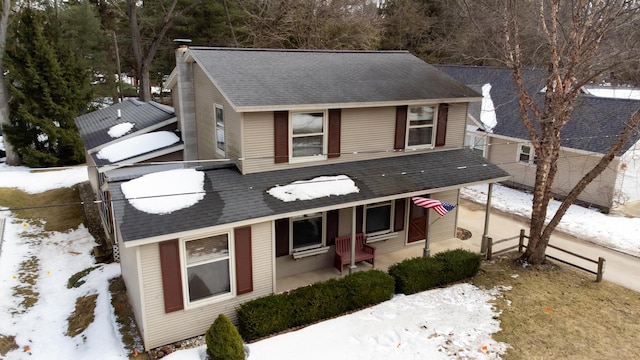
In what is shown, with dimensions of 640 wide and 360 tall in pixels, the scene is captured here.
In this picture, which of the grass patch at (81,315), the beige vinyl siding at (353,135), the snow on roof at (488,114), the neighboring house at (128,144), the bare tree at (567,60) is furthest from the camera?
the snow on roof at (488,114)

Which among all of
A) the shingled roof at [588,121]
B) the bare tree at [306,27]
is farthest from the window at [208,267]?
the bare tree at [306,27]

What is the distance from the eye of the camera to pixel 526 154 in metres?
22.5

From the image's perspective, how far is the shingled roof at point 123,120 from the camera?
55.0 ft

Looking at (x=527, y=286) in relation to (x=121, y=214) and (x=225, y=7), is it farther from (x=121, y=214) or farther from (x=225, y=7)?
(x=225, y=7)

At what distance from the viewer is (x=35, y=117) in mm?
24750

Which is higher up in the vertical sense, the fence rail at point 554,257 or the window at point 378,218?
the window at point 378,218

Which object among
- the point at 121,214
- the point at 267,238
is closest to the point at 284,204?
the point at 267,238

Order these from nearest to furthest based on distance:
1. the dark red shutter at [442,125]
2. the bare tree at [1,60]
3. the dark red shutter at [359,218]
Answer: the dark red shutter at [359,218] < the dark red shutter at [442,125] < the bare tree at [1,60]

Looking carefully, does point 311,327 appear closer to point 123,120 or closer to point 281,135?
point 281,135

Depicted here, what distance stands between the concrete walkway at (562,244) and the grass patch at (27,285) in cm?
1444

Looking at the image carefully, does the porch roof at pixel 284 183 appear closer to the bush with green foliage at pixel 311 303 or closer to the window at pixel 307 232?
the window at pixel 307 232

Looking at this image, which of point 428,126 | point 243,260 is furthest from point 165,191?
point 428,126

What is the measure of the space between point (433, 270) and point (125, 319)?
8.43m

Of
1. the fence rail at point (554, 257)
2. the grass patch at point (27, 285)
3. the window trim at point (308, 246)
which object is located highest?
the window trim at point (308, 246)
